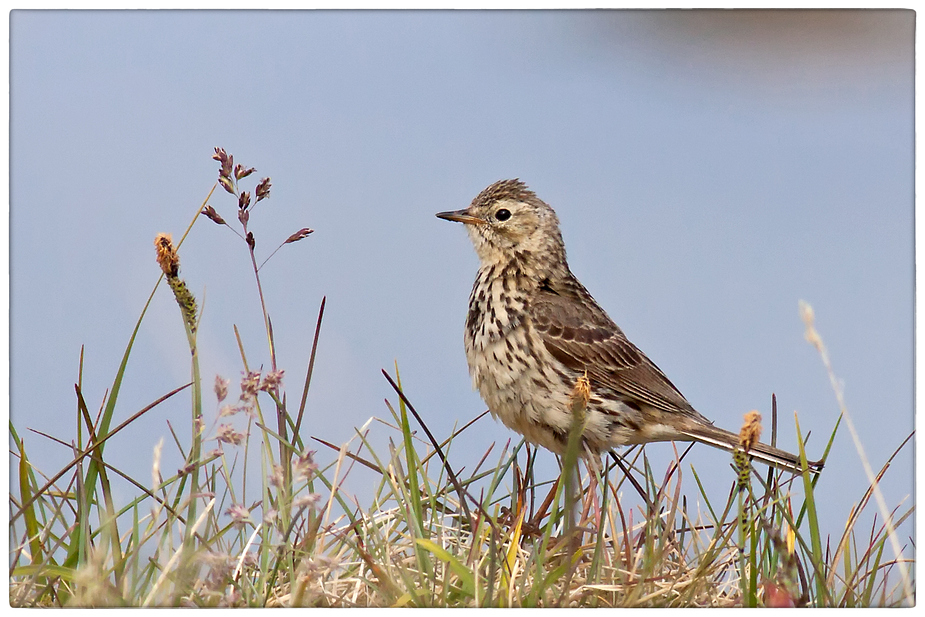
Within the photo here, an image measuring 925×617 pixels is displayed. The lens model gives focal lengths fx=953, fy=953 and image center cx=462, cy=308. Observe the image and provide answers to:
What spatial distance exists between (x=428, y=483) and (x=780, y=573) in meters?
1.21

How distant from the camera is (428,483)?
335cm

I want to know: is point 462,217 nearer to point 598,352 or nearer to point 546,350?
point 546,350

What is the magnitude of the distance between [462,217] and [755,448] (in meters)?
1.61

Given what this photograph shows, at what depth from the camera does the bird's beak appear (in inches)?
166

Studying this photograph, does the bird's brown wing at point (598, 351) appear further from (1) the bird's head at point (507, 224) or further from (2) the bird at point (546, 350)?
(1) the bird's head at point (507, 224)

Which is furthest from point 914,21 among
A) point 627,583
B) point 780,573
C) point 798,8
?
point 627,583

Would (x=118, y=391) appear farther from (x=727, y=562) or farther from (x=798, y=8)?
(x=798, y=8)

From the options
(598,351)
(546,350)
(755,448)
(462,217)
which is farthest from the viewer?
(462,217)

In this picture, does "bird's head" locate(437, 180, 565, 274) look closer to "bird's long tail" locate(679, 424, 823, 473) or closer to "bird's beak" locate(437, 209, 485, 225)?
"bird's beak" locate(437, 209, 485, 225)

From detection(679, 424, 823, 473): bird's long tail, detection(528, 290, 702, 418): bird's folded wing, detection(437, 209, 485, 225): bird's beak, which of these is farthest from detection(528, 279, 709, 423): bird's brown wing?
detection(437, 209, 485, 225): bird's beak

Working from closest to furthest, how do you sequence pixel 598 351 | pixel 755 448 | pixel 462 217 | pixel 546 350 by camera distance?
pixel 755 448
pixel 546 350
pixel 598 351
pixel 462 217

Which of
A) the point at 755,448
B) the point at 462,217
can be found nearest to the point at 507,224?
the point at 462,217

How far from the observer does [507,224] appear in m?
4.28

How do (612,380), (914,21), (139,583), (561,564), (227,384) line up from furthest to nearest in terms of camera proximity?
(612,380) < (914,21) < (561,564) < (139,583) < (227,384)
